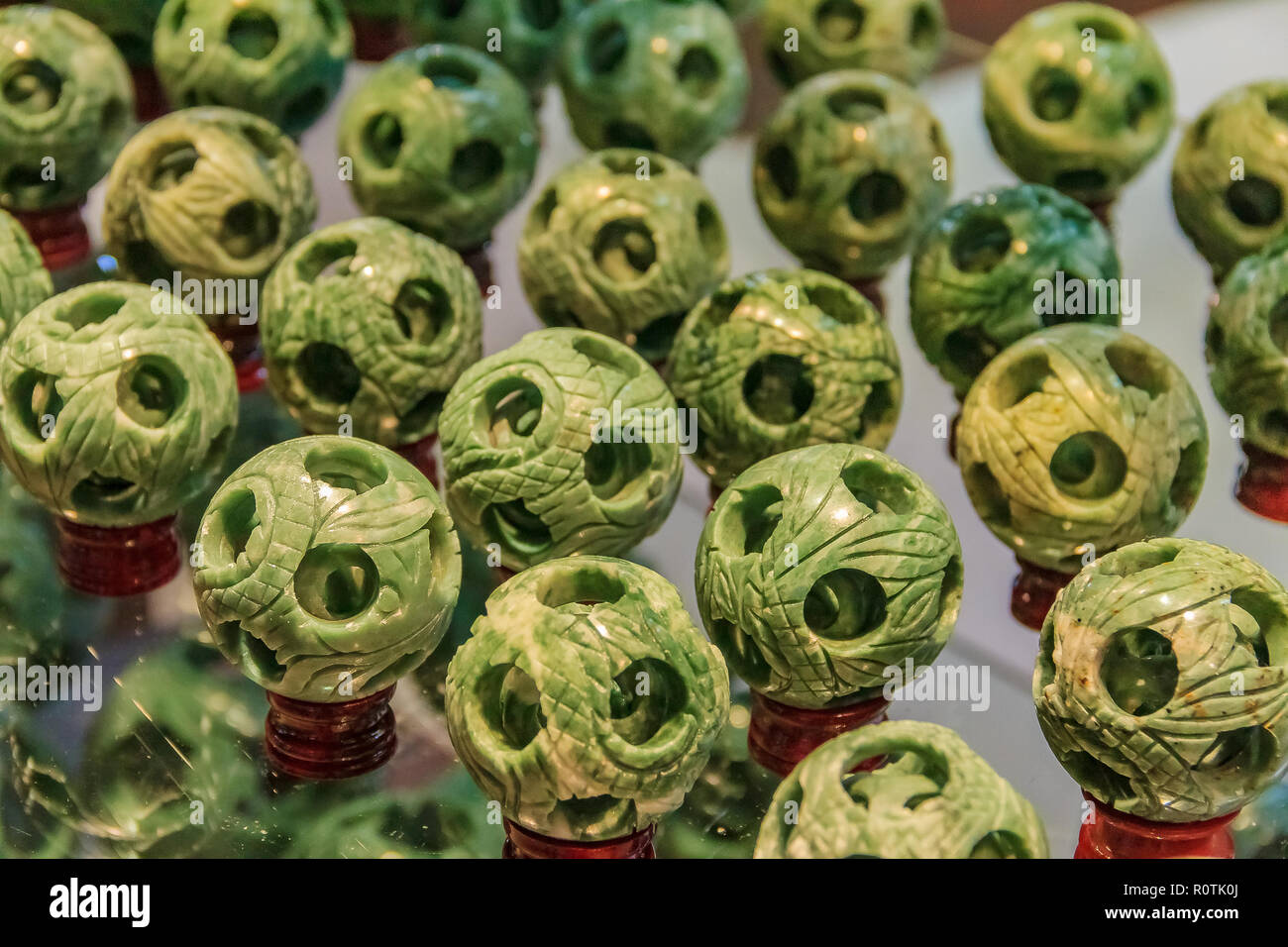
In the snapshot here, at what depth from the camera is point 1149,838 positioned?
180cm

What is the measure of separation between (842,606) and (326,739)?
0.62 metres

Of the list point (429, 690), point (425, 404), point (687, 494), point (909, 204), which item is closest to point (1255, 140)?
point (909, 204)

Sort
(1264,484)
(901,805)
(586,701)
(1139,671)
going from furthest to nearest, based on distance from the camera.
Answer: (1264,484), (1139,671), (586,701), (901,805)

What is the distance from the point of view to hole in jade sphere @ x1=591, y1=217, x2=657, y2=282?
2414 mm

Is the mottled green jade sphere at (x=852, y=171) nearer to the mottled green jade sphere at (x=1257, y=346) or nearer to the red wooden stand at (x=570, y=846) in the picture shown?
the mottled green jade sphere at (x=1257, y=346)

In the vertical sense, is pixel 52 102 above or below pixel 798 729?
above

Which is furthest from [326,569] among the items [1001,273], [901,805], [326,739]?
[1001,273]

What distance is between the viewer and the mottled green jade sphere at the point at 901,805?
58.4 inches

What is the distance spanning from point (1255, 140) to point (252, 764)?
1.78 meters

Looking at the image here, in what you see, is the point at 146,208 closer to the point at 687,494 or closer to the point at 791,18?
the point at 687,494

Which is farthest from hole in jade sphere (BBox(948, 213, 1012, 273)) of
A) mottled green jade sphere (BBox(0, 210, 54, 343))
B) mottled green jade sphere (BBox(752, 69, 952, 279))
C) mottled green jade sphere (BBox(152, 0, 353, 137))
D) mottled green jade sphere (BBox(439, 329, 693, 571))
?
mottled green jade sphere (BBox(0, 210, 54, 343))

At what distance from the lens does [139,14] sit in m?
3.01

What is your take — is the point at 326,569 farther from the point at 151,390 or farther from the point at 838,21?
the point at 838,21

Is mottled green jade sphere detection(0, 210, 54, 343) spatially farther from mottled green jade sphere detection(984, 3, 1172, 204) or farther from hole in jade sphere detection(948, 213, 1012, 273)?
mottled green jade sphere detection(984, 3, 1172, 204)
